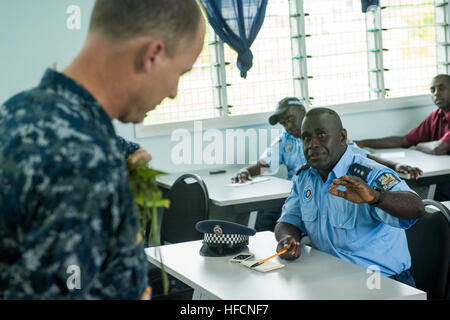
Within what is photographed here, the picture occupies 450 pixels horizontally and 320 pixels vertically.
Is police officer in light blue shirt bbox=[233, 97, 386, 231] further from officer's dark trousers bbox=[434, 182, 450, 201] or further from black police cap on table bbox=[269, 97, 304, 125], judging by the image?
officer's dark trousers bbox=[434, 182, 450, 201]

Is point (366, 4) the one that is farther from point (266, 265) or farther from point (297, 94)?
point (266, 265)

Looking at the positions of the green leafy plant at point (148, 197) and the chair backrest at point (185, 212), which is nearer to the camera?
the green leafy plant at point (148, 197)

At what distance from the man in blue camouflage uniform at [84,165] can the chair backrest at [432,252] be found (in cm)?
183

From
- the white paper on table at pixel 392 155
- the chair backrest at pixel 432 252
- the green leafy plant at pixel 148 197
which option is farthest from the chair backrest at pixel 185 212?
the green leafy plant at pixel 148 197

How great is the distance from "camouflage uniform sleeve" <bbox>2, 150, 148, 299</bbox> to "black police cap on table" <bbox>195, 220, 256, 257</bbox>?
174 centimetres

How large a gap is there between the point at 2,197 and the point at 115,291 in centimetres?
20

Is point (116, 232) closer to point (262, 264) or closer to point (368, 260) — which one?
point (262, 264)

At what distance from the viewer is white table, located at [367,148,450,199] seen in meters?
4.41

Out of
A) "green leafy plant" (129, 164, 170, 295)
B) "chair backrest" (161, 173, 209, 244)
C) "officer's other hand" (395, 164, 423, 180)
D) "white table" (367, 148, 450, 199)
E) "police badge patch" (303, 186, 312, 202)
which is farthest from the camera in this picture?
"white table" (367, 148, 450, 199)

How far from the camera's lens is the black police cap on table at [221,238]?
2.52 m

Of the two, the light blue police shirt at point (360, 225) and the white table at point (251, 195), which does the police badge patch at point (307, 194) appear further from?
the white table at point (251, 195)

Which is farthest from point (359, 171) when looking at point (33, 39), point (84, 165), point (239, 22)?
point (33, 39)

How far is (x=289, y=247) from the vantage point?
2.36 meters

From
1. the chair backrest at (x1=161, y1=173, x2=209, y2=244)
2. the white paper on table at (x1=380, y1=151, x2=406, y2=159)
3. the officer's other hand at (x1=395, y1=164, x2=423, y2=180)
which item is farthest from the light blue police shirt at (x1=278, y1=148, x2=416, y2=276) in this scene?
the white paper on table at (x1=380, y1=151, x2=406, y2=159)
